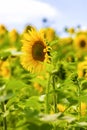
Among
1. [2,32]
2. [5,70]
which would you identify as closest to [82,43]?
[2,32]

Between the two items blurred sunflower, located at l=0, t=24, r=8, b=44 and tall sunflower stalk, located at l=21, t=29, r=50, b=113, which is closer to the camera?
tall sunflower stalk, located at l=21, t=29, r=50, b=113

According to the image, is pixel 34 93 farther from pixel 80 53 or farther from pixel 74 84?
pixel 80 53

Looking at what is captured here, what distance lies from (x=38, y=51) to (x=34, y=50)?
0.17ft

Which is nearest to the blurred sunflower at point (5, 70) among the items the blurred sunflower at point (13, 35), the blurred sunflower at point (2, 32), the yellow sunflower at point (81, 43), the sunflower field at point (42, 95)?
the sunflower field at point (42, 95)

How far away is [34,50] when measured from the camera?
7.94 ft

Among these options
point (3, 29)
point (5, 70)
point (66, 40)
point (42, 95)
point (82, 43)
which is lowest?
point (42, 95)

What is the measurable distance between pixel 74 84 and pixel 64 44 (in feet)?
18.3

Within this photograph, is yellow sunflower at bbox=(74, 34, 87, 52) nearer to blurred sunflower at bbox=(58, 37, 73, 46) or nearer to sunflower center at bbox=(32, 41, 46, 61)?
blurred sunflower at bbox=(58, 37, 73, 46)

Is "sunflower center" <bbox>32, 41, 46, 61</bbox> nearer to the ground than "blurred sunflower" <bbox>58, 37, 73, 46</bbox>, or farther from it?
nearer to the ground

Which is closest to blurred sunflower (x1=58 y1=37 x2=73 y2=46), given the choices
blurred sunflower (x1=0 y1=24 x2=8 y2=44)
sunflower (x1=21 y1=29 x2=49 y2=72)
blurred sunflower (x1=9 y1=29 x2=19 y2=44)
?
blurred sunflower (x1=9 y1=29 x2=19 y2=44)

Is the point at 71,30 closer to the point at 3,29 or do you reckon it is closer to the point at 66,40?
the point at 66,40

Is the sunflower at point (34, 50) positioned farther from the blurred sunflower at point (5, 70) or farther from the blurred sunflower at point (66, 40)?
the blurred sunflower at point (66, 40)

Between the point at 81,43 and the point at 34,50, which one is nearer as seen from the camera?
the point at 34,50

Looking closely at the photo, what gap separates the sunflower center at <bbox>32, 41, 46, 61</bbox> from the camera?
7.64 feet
